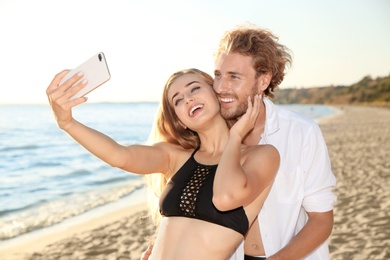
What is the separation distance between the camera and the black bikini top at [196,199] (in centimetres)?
283

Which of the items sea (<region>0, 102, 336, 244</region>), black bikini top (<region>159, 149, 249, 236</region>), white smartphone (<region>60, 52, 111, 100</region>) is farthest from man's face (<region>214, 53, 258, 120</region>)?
sea (<region>0, 102, 336, 244</region>)

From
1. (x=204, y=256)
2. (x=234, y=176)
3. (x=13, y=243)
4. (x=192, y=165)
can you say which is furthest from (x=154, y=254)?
(x=13, y=243)

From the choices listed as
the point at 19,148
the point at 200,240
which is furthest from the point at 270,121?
the point at 19,148

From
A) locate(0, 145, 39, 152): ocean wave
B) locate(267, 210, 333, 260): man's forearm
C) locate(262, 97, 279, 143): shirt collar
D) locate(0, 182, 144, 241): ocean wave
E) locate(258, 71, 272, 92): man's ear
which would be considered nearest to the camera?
locate(267, 210, 333, 260): man's forearm

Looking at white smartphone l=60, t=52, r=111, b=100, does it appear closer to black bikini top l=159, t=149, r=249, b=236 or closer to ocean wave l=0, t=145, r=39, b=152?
black bikini top l=159, t=149, r=249, b=236

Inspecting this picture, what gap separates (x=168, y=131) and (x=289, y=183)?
88cm

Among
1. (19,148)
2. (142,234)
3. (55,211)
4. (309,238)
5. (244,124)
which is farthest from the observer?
(19,148)

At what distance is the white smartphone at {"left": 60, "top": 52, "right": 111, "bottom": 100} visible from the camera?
2450 millimetres

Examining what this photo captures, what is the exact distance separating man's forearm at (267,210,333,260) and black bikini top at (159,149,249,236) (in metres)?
0.31

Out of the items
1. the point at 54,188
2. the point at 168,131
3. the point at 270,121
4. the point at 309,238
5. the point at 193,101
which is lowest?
the point at 54,188

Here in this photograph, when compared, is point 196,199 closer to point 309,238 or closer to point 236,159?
point 236,159

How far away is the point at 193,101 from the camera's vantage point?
10.3 ft

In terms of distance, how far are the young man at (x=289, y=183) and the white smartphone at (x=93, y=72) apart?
0.94m

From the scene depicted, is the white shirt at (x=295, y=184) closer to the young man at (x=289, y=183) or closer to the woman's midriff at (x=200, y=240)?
the young man at (x=289, y=183)
